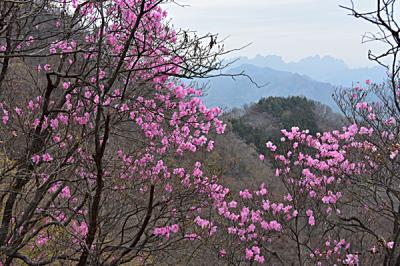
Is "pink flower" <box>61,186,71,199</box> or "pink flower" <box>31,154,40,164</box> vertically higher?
"pink flower" <box>61,186,71,199</box>

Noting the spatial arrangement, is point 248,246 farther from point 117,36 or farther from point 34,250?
point 117,36

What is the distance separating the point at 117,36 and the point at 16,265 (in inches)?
199

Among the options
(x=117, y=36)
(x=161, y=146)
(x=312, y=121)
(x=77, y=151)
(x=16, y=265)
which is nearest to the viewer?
(x=77, y=151)

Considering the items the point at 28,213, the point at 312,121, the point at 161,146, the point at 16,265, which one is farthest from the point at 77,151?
the point at 312,121

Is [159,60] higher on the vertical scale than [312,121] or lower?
lower

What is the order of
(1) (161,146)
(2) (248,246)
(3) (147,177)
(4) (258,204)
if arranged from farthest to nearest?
(4) (258,204) < (2) (248,246) < (1) (161,146) < (3) (147,177)

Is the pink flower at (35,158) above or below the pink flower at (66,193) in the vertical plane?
below

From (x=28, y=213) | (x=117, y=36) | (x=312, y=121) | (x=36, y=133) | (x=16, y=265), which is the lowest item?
(x=28, y=213)

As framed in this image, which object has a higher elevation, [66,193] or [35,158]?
[66,193]

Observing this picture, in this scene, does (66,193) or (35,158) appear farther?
(66,193)

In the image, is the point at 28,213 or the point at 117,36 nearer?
the point at 28,213

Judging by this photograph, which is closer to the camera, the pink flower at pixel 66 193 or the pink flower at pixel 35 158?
the pink flower at pixel 35 158

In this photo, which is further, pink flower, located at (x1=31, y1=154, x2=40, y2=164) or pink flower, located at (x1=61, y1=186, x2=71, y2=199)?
pink flower, located at (x1=61, y1=186, x2=71, y2=199)

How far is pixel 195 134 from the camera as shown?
6.75m
